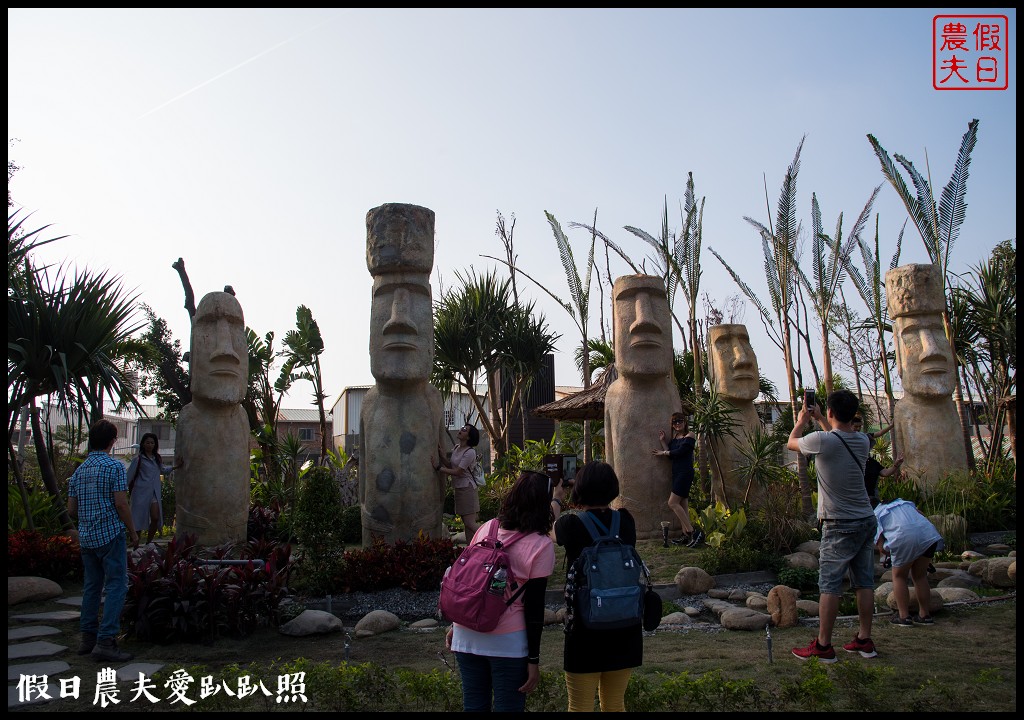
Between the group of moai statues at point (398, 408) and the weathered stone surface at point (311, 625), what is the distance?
1.96 metres

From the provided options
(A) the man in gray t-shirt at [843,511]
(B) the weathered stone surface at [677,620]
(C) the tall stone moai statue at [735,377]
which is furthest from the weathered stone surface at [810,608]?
(C) the tall stone moai statue at [735,377]

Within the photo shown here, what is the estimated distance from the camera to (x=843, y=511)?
16.2 ft

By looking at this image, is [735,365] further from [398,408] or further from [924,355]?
[398,408]

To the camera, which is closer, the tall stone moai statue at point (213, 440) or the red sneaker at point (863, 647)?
the red sneaker at point (863, 647)

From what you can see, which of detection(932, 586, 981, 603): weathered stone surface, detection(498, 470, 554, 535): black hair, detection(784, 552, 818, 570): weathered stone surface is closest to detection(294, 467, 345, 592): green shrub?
detection(498, 470, 554, 535): black hair

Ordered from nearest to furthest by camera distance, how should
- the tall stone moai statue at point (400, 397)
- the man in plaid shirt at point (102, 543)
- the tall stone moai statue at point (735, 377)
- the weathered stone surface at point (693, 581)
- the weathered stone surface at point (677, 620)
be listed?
the man in plaid shirt at point (102, 543) < the weathered stone surface at point (677, 620) < the weathered stone surface at point (693, 581) < the tall stone moai statue at point (400, 397) < the tall stone moai statue at point (735, 377)

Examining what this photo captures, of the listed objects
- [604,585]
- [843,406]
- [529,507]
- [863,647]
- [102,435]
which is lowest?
[863,647]

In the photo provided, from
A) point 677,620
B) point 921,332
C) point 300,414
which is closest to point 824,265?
point 921,332

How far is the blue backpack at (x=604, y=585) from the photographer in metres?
3.29

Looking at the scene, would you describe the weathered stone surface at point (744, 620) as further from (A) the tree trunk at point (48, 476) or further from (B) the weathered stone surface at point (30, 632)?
(A) the tree trunk at point (48, 476)

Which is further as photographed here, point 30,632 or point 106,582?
point 30,632

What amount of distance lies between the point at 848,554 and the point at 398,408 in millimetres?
5226

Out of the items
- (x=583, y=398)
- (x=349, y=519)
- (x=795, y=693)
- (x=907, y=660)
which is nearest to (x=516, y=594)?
(x=795, y=693)

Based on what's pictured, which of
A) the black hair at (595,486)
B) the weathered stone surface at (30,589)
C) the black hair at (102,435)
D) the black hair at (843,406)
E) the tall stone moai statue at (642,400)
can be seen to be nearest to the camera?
the black hair at (595,486)
